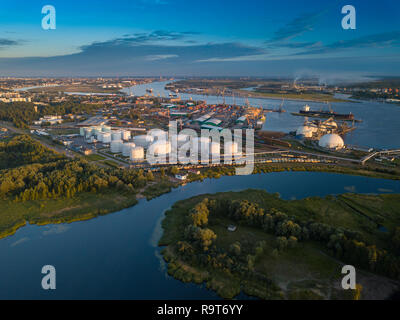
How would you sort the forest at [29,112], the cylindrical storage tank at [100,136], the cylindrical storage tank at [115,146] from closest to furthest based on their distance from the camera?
the cylindrical storage tank at [115,146]
the cylindrical storage tank at [100,136]
the forest at [29,112]

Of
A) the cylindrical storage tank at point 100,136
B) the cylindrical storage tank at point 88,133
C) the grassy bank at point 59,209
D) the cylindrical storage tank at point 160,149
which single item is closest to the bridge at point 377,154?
the cylindrical storage tank at point 160,149

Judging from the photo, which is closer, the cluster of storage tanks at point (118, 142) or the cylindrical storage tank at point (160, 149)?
the cluster of storage tanks at point (118, 142)

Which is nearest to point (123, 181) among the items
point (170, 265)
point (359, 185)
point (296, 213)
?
point (170, 265)

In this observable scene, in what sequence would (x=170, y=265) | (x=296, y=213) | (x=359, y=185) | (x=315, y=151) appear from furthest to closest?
(x=315, y=151), (x=359, y=185), (x=296, y=213), (x=170, y=265)

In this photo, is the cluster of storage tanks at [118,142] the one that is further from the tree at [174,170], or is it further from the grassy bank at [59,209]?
the grassy bank at [59,209]

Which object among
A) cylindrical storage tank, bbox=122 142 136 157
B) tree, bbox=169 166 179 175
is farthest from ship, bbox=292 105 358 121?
cylindrical storage tank, bbox=122 142 136 157

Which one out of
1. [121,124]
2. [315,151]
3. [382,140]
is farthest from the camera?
[121,124]

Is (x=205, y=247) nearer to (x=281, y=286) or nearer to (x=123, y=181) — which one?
(x=281, y=286)
